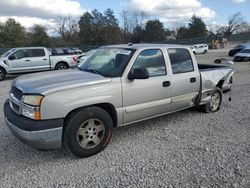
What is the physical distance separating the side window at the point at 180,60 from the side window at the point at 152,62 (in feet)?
0.86

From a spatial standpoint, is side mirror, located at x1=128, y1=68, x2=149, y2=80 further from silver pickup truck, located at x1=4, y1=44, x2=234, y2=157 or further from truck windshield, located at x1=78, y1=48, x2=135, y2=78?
truck windshield, located at x1=78, y1=48, x2=135, y2=78

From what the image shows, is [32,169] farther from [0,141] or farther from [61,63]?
[61,63]

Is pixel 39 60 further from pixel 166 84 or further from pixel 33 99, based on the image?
pixel 33 99

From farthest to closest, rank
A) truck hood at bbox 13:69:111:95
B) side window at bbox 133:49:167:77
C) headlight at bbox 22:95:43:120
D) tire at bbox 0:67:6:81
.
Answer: tire at bbox 0:67:6:81, side window at bbox 133:49:167:77, truck hood at bbox 13:69:111:95, headlight at bbox 22:95:43:120

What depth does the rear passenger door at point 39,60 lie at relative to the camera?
12.6 m

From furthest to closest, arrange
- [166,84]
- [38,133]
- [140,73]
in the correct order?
[166,84] < [140,73] < [38,133]

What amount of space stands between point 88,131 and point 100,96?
0.57m

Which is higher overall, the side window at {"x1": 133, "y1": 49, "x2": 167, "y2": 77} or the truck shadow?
the side window at {"x1": 133, "y1": 49, "x2": 167, "y2": 77}

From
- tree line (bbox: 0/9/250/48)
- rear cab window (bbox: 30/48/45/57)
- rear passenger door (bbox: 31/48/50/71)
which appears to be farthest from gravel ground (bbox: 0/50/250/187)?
tree line (bbox: 0/9/250/48)

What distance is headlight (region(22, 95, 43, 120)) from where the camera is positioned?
3.01 meters

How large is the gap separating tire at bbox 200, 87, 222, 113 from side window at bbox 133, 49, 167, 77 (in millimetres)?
1873

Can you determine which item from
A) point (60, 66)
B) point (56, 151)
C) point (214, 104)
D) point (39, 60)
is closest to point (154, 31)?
point (60, 66)

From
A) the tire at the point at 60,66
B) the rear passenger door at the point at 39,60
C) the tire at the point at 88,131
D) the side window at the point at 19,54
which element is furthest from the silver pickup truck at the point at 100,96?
the tire at the point at 60,66

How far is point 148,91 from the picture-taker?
397 cm
